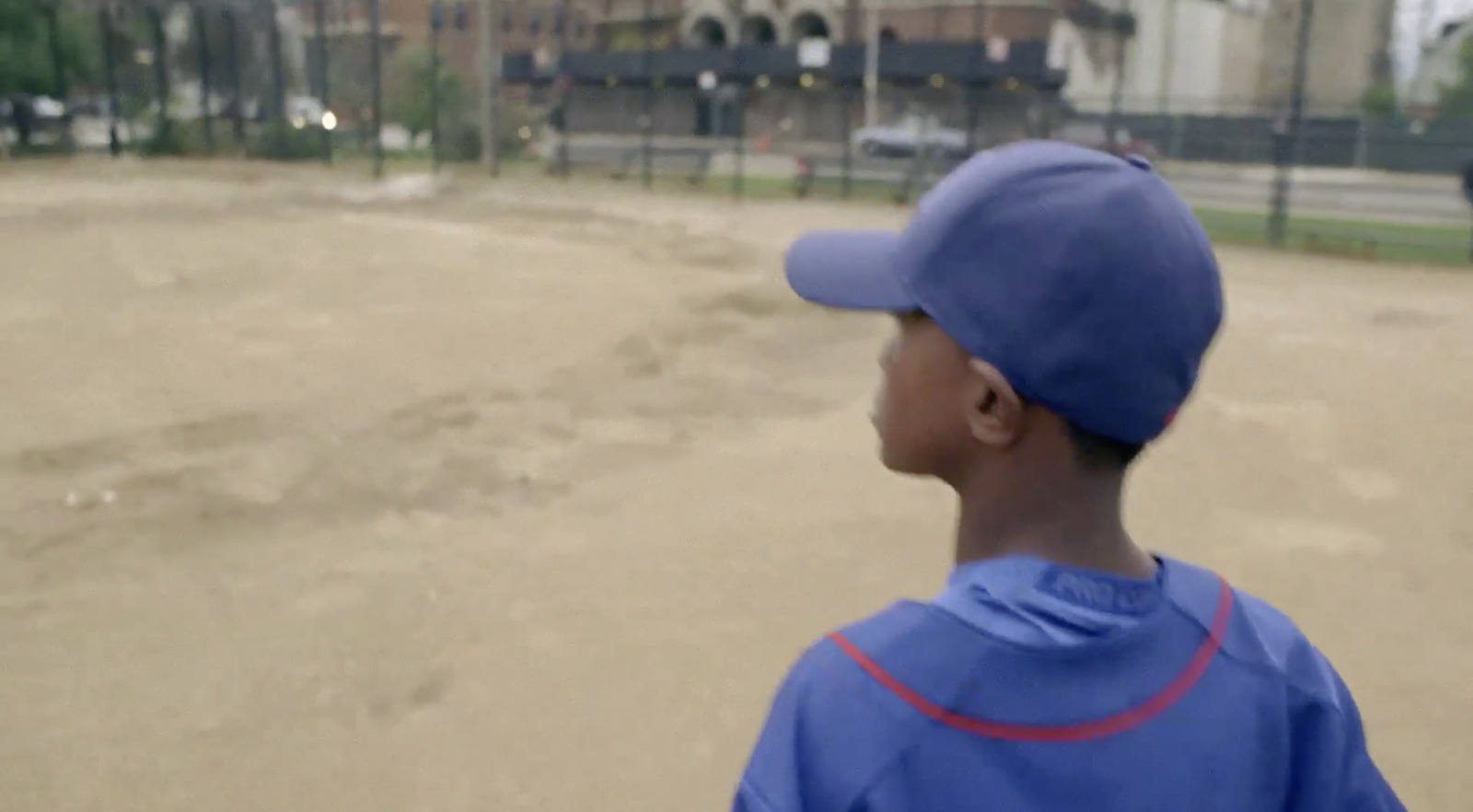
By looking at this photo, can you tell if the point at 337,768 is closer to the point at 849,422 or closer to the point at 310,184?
the point at 849,422

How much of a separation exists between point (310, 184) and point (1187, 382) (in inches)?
928

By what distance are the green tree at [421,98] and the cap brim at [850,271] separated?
31.5 m

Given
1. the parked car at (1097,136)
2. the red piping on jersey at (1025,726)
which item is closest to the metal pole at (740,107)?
the parked car at (1097,136)

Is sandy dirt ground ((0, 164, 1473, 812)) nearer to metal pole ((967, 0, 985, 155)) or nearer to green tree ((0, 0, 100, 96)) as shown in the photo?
metal pole ((967, 0, 985, 155))

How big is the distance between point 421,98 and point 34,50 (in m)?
9.57

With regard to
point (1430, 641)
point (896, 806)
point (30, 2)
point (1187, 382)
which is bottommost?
point (1430, 641)

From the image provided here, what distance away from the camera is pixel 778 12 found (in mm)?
52375

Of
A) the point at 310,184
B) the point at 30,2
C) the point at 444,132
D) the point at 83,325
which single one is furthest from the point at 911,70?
the point at 83,325

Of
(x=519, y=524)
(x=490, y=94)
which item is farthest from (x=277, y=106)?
(x=519, y=524)

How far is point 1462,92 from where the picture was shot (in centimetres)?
2692

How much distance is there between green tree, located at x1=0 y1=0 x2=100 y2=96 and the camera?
2727 centimetres

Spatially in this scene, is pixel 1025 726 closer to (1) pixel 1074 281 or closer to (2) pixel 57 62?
(1) pixel 1074 281

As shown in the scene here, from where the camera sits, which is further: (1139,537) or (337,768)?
(1139,537)

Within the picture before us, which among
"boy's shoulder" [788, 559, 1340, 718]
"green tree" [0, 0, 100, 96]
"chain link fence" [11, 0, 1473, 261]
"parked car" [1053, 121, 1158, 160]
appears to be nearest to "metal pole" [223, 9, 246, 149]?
"chain link fence" [11, 0, 1473, 261]
